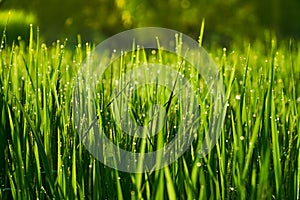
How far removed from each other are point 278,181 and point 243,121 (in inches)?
7.7

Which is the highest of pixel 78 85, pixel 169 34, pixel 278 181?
pixel 169 34

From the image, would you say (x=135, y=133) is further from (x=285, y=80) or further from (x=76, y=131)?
(x=285, y=80)

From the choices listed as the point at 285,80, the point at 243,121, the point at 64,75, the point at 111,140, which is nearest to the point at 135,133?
the point at 111,140

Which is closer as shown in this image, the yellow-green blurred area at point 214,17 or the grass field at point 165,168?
the grass field at point 165,168

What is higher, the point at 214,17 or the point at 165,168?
the point at 214,17

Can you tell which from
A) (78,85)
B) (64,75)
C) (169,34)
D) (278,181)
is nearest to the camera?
(278,181)

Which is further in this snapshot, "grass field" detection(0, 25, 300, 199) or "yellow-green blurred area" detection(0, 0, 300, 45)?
"yellow-green blurred area" detection(0, 0, 300, 45)

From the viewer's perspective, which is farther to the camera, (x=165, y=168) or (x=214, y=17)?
(x=214, y=17)

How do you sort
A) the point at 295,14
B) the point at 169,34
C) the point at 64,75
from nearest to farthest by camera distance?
1. the point at 64,75
2. the point at 295,14
3. the point at 169,34

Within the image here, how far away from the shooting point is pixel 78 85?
4.14 feet

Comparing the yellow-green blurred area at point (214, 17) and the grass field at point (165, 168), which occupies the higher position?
the yellow-green blurred area at point (214, 17)

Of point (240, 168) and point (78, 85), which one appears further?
point (78, 85)

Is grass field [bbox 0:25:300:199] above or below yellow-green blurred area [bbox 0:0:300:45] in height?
below

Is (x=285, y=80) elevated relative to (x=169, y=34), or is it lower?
lower
